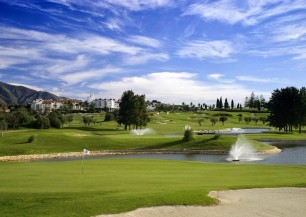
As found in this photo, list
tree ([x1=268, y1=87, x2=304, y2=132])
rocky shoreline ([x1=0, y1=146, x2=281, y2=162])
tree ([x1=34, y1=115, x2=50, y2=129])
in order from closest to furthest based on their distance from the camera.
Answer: rocky shoreline ([x1=0, y1=146, x2=281, y2=162]), tree ([x1=34, y1=115, x2=50, y2=129]), tree ([x1=268, y1=87, x2=304, y2=132])

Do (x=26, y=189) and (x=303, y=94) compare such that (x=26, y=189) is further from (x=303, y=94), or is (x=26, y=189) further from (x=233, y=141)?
(x=303, y=94)

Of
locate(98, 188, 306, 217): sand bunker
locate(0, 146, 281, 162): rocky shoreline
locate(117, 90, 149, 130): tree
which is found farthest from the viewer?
locate(117, 90, 149, 130): tree

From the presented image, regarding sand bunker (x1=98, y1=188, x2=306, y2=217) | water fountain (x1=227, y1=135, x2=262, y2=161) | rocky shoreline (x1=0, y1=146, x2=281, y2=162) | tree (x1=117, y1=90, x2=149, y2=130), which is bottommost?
rocky shoreline (x1=0, y1=146, x2=281, y2=162)

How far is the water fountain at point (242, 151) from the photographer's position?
60275 millimetres

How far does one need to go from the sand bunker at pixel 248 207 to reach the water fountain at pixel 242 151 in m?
37.1

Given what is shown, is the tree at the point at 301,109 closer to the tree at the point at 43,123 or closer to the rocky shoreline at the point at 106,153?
the rocky shoreline at the point at 106,153

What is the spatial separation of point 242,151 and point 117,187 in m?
45.6

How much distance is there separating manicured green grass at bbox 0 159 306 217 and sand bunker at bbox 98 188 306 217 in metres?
0.64

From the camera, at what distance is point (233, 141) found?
71875 mm

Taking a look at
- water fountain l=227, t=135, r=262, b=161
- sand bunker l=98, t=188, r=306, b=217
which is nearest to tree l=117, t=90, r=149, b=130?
water fountain l=227, t=135, r=262, b=161

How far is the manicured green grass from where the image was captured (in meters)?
17.1

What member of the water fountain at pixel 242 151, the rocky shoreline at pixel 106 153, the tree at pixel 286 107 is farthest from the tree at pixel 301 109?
the water fountain at pixel 242 151

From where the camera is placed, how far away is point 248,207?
18516 millimetres

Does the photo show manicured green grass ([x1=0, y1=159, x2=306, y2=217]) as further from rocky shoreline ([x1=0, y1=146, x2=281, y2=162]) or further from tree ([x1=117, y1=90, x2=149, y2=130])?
tree ([x1=117, y1=90, x2=149, y2=130])
